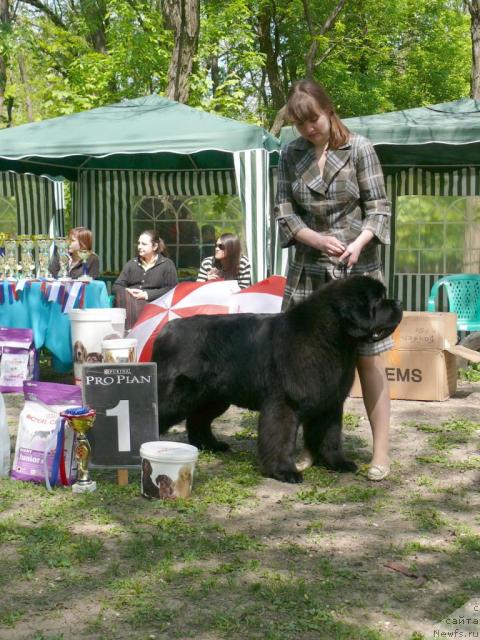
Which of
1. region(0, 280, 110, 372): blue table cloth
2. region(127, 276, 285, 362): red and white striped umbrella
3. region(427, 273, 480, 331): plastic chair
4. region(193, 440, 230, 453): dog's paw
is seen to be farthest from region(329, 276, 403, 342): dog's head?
region(427, 273, 480, 331): plastic chair

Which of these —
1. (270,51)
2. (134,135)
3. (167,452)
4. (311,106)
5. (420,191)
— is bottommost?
(167,452)

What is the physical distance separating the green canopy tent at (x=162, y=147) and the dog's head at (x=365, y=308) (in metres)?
3.78

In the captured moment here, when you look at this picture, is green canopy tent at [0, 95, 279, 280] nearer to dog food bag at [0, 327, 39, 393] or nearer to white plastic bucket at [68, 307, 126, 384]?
white plastic bucket at [68, 307, 126, 384]

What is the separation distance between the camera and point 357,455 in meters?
4.52

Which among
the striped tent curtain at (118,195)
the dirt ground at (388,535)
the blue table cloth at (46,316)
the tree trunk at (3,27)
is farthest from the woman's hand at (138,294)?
the tree trunk at (3,27)

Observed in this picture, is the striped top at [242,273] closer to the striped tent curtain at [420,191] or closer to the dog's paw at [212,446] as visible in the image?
the dog's paw at [212,446]

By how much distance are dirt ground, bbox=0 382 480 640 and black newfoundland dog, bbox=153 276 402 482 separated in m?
0.24

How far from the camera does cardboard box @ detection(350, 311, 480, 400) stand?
6234mm

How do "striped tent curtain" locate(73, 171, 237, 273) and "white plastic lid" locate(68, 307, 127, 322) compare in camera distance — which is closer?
"white plastic lid" locate(68, 307, 127, 322)

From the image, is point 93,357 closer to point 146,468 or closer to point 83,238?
point 83,238

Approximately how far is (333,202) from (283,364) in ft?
2.65

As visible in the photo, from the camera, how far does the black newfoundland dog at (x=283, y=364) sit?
3744mm

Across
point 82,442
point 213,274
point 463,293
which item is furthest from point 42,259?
point 463,293

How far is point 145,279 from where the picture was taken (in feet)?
24.1
